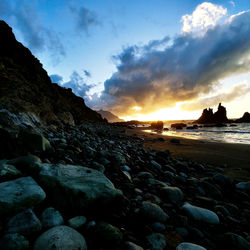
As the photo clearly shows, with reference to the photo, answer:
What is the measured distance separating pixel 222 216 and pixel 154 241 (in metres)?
1.49

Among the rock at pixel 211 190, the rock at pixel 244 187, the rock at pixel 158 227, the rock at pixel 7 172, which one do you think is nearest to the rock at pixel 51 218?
the rock at pixel 7 172

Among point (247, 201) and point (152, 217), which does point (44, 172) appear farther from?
point (247, 201)

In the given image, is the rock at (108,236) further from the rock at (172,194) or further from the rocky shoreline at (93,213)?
the rock at (172,194)

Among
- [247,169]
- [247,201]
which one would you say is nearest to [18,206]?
[247,201]

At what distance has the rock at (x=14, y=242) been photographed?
92 cm

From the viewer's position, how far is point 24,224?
1074 millimetres

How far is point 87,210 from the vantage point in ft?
4.79

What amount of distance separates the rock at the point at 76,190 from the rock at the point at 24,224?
12.9 inches

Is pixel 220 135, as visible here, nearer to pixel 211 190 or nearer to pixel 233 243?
pixel 211 190

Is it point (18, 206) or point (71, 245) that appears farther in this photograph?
point (18, 206)

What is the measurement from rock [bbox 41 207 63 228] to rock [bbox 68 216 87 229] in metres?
0.09

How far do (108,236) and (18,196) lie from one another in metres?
0.89

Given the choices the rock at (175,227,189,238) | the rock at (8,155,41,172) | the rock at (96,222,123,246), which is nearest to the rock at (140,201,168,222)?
the rock at (175,227,189,238)

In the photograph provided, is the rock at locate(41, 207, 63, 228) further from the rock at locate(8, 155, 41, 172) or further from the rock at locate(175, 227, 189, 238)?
the rock at locate(175, 227, 189, 238)
